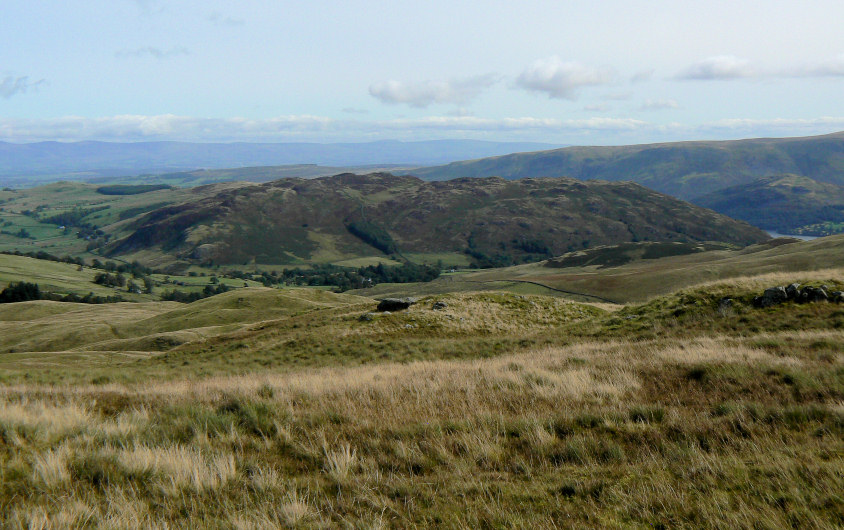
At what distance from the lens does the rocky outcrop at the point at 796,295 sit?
829 inches

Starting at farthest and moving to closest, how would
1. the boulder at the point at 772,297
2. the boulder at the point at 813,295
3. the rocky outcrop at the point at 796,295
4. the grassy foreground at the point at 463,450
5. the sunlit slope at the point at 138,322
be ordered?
the sunlit slope at the point at 138,322
the boulder at the point at 772,297
the boulder at the point at 813,295
the rocky outcrop at the point at 796,295
the grassy foreground at the point at 463,450

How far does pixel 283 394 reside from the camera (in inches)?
412

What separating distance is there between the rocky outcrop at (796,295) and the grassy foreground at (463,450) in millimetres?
10227

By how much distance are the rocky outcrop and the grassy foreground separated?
403 inches

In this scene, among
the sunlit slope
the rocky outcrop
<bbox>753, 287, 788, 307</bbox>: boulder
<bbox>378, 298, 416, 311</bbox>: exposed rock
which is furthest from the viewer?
the sunlit slope

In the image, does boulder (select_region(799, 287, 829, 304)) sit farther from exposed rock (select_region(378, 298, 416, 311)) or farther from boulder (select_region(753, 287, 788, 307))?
exposed rock (select_region(378, 298, 416, 311))

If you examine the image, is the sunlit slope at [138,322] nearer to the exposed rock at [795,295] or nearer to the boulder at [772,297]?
the boulder at [772,297]

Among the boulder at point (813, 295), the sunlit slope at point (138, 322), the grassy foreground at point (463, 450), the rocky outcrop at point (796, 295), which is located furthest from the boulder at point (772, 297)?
the sunlit slope at point (138, 322)

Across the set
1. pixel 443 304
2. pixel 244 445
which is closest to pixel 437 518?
pixel 244 445

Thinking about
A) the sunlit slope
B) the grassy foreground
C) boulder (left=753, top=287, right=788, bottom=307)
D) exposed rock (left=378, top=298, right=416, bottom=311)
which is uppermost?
the grassy foreground

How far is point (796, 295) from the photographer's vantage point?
22.1m

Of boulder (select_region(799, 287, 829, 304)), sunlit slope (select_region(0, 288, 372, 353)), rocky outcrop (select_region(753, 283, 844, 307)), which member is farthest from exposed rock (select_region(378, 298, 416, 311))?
boulder (select_region(799, 287, 829, 304))

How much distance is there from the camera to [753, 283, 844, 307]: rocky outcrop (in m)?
21.0

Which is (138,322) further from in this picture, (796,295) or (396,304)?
(796,295)
